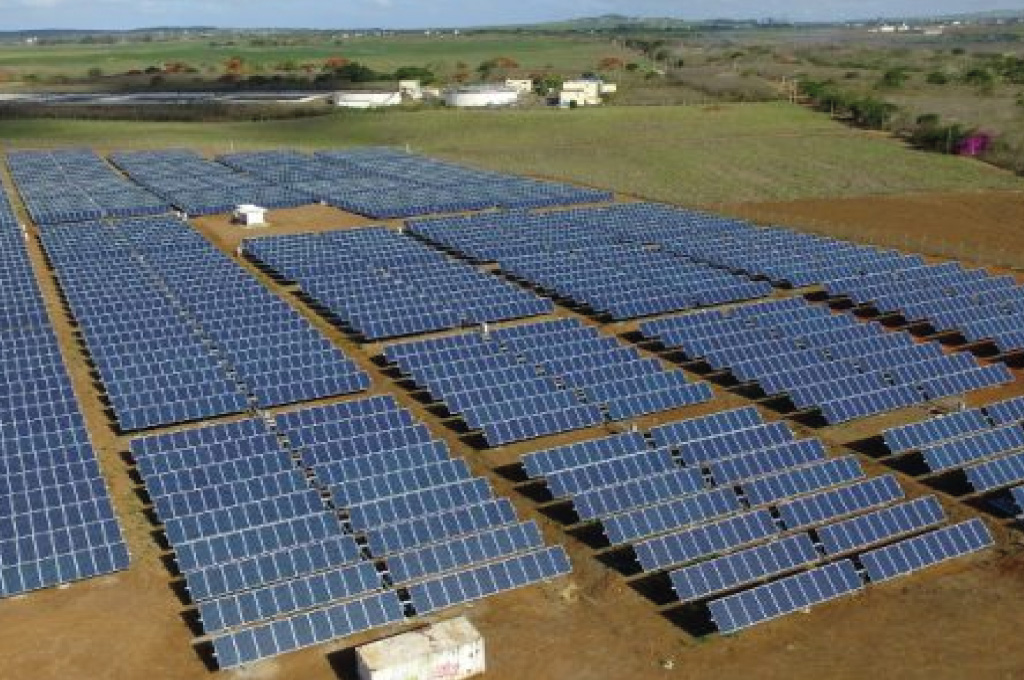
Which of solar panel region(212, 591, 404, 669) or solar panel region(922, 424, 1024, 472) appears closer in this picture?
solar panel region(212, 591, 404, 669)

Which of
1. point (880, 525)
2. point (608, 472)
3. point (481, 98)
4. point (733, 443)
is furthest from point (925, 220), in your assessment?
point (481, 98)

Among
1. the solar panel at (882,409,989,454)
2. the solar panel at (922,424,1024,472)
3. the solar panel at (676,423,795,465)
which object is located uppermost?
the solar panel at (676,423,795,465)

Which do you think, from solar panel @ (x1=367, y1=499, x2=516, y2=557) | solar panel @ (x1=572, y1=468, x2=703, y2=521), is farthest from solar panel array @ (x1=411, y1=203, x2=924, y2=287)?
solar panel @ (x1=367, y1=499, x2=516, y2=557)

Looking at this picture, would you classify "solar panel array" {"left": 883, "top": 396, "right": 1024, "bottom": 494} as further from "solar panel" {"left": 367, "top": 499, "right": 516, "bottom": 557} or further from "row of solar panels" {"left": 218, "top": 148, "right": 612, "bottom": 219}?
"row of solar panels" {"left": 218, "top": 148, "right": 612, "bottom": 219}

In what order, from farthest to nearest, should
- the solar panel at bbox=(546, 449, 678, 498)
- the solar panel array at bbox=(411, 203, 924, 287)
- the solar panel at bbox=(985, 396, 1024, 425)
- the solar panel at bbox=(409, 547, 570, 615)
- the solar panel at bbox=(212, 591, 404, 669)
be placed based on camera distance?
1. the solar panel array at bbox=(411, 203, 924, 287)
2. the solar panel at bbox=(985, 396, 1024, 425)
3. the solar panel at bbox=(546, 449, 678, 498)
4. the solar panel at bbox=(409, 547, 570, 615)
5. the solar panel at bbox=(212, 591, 404, 669)

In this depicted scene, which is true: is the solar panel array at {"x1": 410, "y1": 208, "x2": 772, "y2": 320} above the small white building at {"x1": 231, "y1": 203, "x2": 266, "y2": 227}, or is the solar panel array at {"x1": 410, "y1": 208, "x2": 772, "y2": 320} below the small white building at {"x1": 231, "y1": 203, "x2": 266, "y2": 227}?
below

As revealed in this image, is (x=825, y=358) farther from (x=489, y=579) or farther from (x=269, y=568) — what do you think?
(x=269, y=568)
